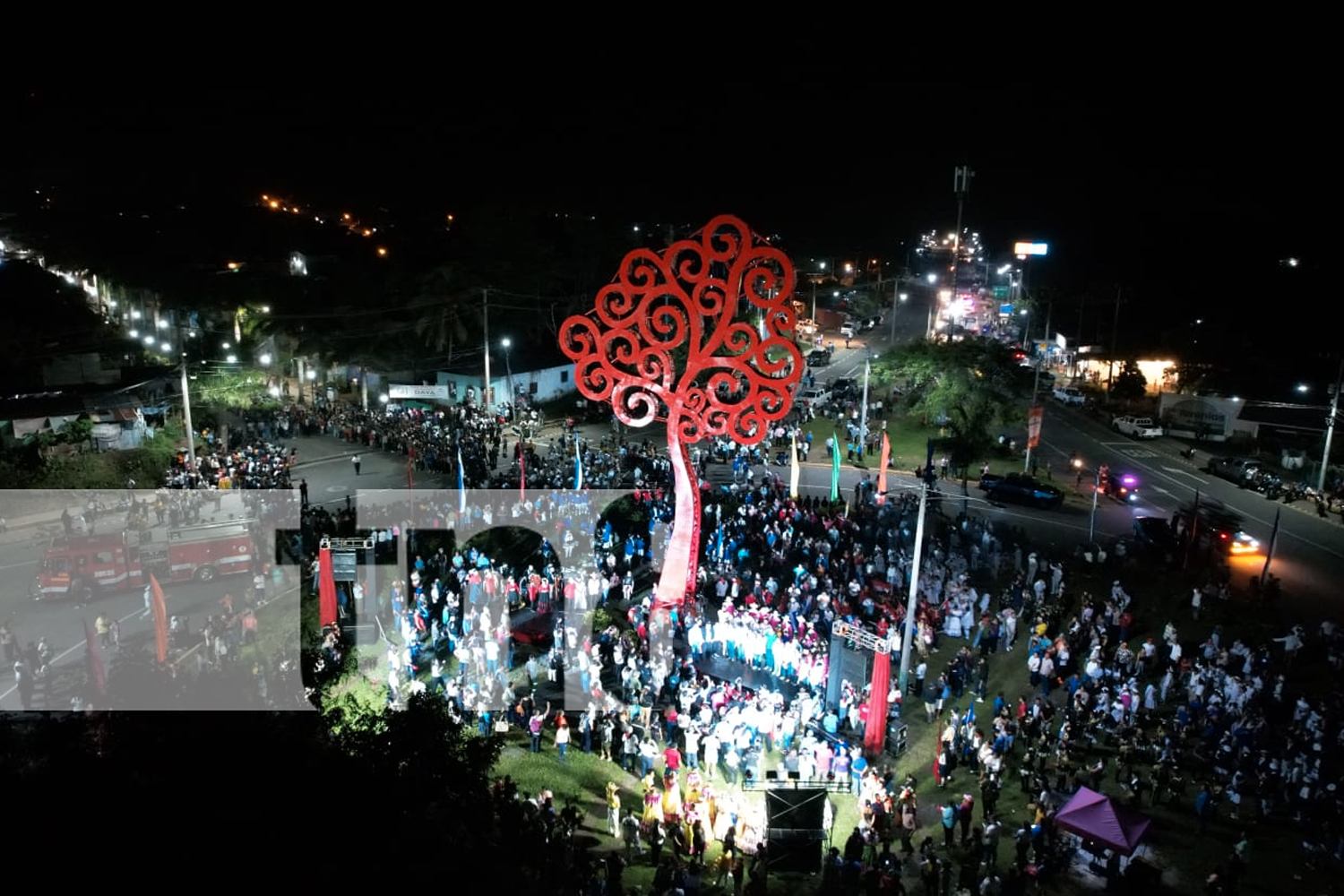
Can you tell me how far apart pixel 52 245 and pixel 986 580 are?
72.3 m

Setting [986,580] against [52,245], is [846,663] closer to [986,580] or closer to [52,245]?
[986,580]

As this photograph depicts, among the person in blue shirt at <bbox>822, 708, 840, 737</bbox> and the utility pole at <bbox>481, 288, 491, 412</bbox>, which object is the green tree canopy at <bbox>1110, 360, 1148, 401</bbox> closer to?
the utility pole at <bbox>481, 288, 491, 412</bbox>

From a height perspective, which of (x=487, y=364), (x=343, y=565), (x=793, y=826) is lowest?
(x=793, y=826)

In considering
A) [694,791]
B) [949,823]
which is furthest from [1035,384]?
[694,791]

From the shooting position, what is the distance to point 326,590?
18.3m

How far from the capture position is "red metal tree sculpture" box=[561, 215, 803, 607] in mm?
17656

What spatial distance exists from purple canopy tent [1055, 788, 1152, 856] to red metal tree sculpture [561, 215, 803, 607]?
28.6 ft

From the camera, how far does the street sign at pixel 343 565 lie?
1830 centimetres

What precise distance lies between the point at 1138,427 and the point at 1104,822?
32151 millimetres

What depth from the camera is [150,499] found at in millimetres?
25734

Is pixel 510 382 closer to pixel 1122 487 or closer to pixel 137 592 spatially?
pixel 137 592

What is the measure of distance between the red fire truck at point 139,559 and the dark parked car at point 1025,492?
2236 cm

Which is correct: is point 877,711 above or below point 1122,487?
below

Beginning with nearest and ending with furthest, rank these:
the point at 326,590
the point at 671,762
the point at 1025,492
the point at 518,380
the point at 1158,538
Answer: the point at 671,762, the point at 326,590, the point at 1158,538, the point at 1025,492, the point at 518,380
